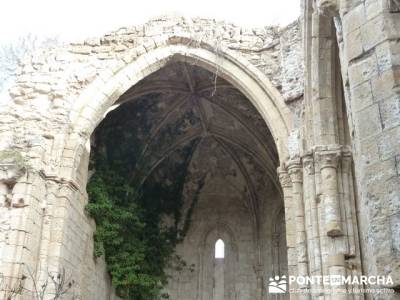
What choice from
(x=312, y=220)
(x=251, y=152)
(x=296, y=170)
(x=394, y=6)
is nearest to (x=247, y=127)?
(x=251, y=152)

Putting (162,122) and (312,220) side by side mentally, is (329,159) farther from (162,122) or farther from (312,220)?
(162,122)

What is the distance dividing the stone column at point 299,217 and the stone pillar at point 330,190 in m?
0.55

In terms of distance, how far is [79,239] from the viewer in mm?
8328

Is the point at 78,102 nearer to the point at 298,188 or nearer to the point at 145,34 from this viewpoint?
the point at 145,34

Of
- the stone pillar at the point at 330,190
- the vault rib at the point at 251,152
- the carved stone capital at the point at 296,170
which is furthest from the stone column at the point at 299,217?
the vault rib at the point at 251,152

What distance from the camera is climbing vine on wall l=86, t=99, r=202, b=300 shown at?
9.43m

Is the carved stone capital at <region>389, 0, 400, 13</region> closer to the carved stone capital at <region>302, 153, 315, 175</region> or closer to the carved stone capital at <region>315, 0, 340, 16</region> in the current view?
the carved stone capital at <region>315, 0, 340, 16</region>

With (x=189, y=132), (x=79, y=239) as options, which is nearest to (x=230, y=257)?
(x=189, y=132)

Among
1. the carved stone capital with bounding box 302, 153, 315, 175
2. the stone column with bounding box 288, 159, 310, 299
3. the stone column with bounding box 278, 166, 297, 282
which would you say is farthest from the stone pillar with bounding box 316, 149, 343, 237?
the stone column with bounding box 278, 166, 297, 282

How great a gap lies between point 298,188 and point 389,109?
15.7ft

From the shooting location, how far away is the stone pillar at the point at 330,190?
666 cm

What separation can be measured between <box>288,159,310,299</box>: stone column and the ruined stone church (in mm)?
20

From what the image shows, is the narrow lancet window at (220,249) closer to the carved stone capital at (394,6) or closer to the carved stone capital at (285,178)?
the carved stone capital at (285,178)

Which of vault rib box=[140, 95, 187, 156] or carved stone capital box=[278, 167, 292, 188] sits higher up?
vault rib box=[140, 95, 187, 156]
